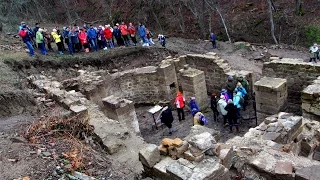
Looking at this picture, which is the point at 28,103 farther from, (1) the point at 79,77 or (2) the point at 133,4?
(2) the point at 133,4

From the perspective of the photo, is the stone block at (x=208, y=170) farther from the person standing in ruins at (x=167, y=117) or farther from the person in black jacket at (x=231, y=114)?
the person standing in ruins at (x=167, y=117)

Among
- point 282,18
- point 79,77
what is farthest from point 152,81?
point 282,18

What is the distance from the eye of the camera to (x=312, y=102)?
945 cm

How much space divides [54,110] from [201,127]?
14.2 feet

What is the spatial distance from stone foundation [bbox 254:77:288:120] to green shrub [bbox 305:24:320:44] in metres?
11.4

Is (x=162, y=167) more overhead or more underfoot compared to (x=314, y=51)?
more overhead

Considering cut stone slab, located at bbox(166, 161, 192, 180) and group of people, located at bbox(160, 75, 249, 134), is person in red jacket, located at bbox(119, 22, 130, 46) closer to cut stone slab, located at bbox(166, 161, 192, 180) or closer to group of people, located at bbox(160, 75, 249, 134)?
group of people, located at bbox(160, 75, 249, 134)

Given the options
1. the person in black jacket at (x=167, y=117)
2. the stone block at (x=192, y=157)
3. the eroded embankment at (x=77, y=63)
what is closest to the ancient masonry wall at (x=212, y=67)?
the eroded embankment at (x=77, y=63)

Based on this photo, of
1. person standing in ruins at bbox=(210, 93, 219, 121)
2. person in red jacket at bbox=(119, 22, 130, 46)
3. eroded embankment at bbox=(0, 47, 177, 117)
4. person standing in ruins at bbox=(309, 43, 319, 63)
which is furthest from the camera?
person in red jacket at bbox=(119, 22, 130, 46)

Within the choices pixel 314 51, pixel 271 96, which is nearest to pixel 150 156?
pixel 271 96

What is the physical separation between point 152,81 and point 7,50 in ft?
23.0

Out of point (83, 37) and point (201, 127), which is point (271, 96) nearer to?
point (201, 127)

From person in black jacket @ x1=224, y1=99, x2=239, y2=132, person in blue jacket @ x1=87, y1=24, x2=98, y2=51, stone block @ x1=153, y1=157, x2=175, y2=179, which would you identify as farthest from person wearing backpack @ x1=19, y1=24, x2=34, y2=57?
stone block @ x1=153, y1=157, x2=175, y2=179

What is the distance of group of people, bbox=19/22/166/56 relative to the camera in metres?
15.3
